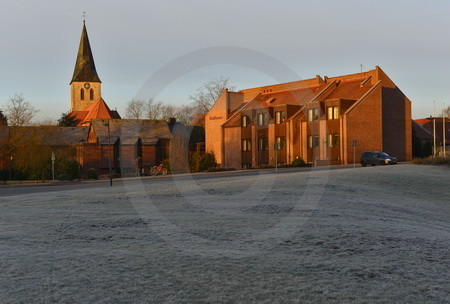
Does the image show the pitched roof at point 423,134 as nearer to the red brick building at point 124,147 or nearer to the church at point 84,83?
the red brick building at point 124,147

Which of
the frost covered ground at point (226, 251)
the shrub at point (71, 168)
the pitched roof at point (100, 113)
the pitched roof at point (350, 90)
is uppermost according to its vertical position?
the pitched roof at point (100, 113)

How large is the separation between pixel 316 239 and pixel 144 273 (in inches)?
169

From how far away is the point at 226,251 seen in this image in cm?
959

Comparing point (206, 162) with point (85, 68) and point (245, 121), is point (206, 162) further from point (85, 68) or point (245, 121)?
point (85, 68)

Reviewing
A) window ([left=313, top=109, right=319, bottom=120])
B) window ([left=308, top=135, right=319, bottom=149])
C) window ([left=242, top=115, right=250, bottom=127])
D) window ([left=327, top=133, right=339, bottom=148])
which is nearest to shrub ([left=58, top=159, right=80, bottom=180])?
window ([left=242, top=115, right=250, bottom=127])

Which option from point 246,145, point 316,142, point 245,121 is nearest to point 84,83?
point 245,121

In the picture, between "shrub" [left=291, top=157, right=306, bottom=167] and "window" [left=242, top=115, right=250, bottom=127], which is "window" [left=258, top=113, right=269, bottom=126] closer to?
"window" [left=242, top=115, right=250, bottom=127]

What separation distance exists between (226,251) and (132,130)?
64935 mm

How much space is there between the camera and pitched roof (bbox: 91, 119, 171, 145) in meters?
69.8

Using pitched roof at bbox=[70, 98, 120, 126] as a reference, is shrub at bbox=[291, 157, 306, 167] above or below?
below

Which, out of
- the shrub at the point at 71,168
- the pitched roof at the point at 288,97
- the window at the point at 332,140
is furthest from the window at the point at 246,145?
the shrub at the point at 71,168

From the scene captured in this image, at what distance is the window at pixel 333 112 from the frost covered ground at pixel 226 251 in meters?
33.9

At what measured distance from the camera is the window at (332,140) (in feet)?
167

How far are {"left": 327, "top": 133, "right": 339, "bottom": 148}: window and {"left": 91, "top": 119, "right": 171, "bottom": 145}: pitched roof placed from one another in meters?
28.9
